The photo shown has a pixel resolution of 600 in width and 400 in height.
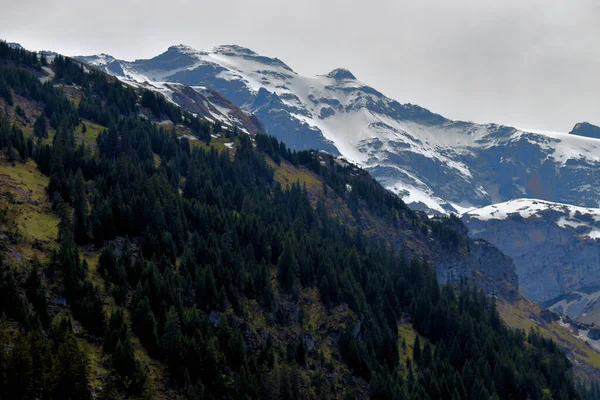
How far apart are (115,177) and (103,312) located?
2006 inches

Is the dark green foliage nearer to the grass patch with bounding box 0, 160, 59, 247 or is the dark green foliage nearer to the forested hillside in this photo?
the forested hillside

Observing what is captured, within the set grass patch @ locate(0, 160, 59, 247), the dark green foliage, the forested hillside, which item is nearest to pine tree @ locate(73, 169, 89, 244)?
the forested hillside

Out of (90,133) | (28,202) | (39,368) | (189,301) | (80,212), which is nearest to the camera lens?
(39,368)

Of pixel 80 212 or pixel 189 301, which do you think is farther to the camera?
pixel 189 301

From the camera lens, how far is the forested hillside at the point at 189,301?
87.8 m

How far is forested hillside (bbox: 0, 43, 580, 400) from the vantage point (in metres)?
87.8

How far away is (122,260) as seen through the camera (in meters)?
110

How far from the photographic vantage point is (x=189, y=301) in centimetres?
11556

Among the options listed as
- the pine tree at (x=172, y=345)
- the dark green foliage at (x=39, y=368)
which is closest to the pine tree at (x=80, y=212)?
the pine tree at (x=172, y=345)

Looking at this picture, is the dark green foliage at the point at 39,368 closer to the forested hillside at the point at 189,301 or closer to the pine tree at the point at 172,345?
the forested hillside at the point at 189,301

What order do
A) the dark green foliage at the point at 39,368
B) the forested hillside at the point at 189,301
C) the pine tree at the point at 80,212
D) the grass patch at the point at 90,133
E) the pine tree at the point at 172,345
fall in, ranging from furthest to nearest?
the grass patch at the point at 90,133, the pine tree at the point at 80,212, the pine tree at the point at 172,345, the forested hillside at the point at 189,301, the dark green foliage at the point at 39,368

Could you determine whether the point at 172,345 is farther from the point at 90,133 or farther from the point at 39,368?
the point at 90,133

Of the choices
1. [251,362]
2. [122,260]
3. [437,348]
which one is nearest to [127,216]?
[122,260]

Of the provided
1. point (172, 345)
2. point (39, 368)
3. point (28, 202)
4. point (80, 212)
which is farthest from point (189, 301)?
point (39, 368)
